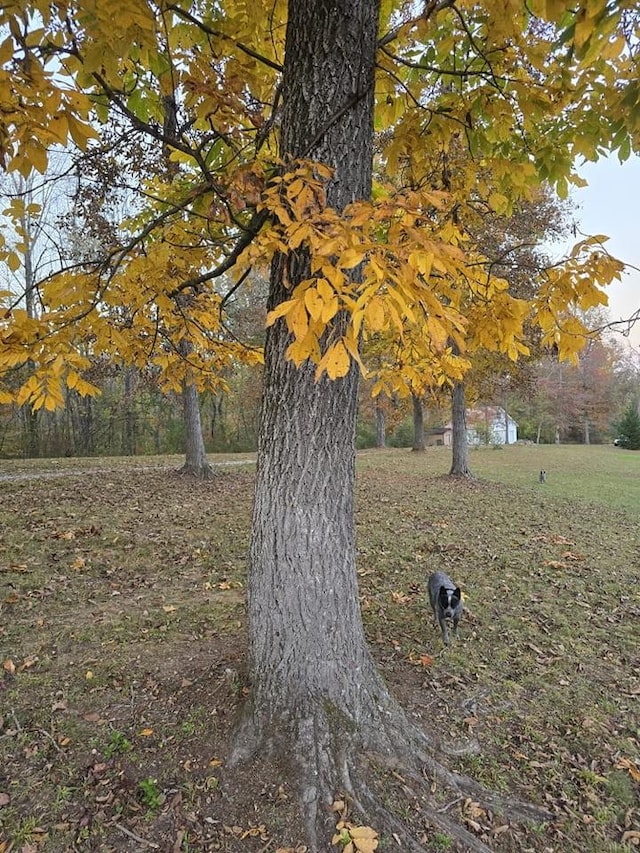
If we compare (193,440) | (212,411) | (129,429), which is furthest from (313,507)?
(212,411)

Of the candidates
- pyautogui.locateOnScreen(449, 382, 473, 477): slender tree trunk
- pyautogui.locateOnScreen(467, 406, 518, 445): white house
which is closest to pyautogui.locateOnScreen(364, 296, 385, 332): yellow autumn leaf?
pyautogui.locateOnScreen(449, 382, 473, 477): slender tree trunk

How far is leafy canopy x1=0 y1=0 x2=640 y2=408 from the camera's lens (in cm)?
143

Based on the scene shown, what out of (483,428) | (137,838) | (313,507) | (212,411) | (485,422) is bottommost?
(137,838)

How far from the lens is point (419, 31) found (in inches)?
83.5

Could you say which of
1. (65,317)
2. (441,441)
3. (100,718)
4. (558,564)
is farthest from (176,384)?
(441,441)

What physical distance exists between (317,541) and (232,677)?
3.23 ft

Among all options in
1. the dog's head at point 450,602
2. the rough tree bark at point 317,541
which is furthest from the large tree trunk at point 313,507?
the dog's head at point 450,602

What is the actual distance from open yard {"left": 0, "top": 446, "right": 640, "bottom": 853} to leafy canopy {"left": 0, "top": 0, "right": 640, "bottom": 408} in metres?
1.71

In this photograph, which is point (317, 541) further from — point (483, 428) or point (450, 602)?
point (483, 428)

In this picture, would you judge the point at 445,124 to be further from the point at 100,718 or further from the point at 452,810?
the point at 100,718

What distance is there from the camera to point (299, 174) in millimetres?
1768

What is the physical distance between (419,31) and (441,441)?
38.5 m

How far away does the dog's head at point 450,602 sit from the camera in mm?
3613

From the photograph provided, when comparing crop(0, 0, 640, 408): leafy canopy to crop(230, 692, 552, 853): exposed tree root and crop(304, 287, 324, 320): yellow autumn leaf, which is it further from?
crop(230, 692, 552, 853): exposed tree root
